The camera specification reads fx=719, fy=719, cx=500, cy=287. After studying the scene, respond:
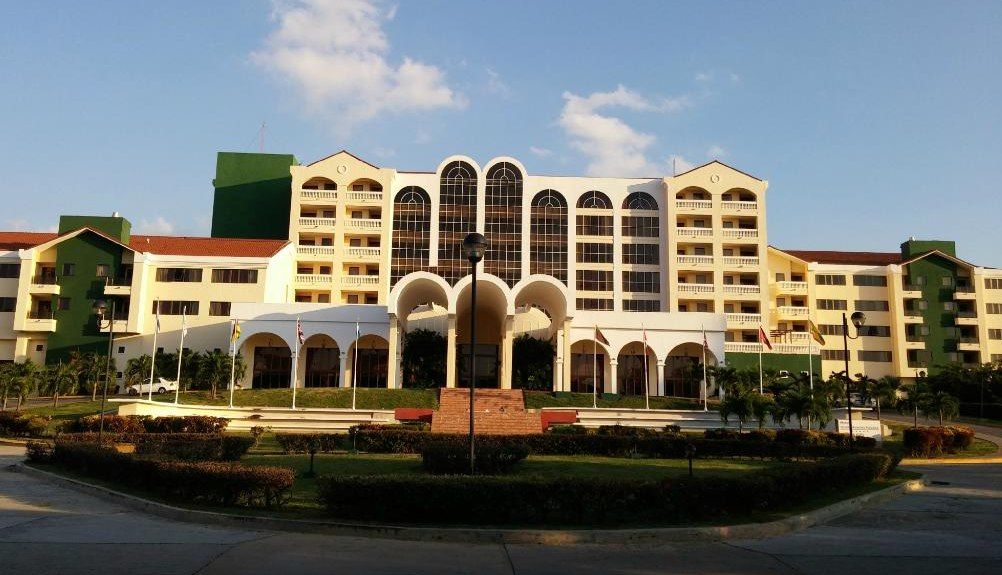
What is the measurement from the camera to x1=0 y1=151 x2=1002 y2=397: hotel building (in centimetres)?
4844

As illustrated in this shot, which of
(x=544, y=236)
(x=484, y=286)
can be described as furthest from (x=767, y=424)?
(x=544, y=236)

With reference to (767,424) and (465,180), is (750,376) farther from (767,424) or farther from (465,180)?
(465,180)

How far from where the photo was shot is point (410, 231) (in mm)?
60406

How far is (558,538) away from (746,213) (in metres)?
54.6

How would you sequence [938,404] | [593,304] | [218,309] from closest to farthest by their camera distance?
[938,404], [218,309], [593,304]

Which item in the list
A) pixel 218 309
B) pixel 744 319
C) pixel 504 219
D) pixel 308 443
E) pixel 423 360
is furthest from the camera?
pixel 504 219

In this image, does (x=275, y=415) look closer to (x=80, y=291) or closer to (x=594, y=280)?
(x=80, y=291)

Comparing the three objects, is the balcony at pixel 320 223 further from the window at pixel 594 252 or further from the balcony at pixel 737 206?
the balcony at pixel 737 206

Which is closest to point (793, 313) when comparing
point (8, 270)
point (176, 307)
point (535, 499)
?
point (176, 307)

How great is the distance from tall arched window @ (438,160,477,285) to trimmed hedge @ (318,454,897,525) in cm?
4755

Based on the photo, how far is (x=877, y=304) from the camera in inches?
2542

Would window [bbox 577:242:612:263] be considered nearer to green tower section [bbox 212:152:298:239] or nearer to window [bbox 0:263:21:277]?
green tower section [bbox 212:152:298:239]

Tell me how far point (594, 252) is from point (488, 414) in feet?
92.7

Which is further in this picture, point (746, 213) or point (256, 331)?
point (746, 213)
